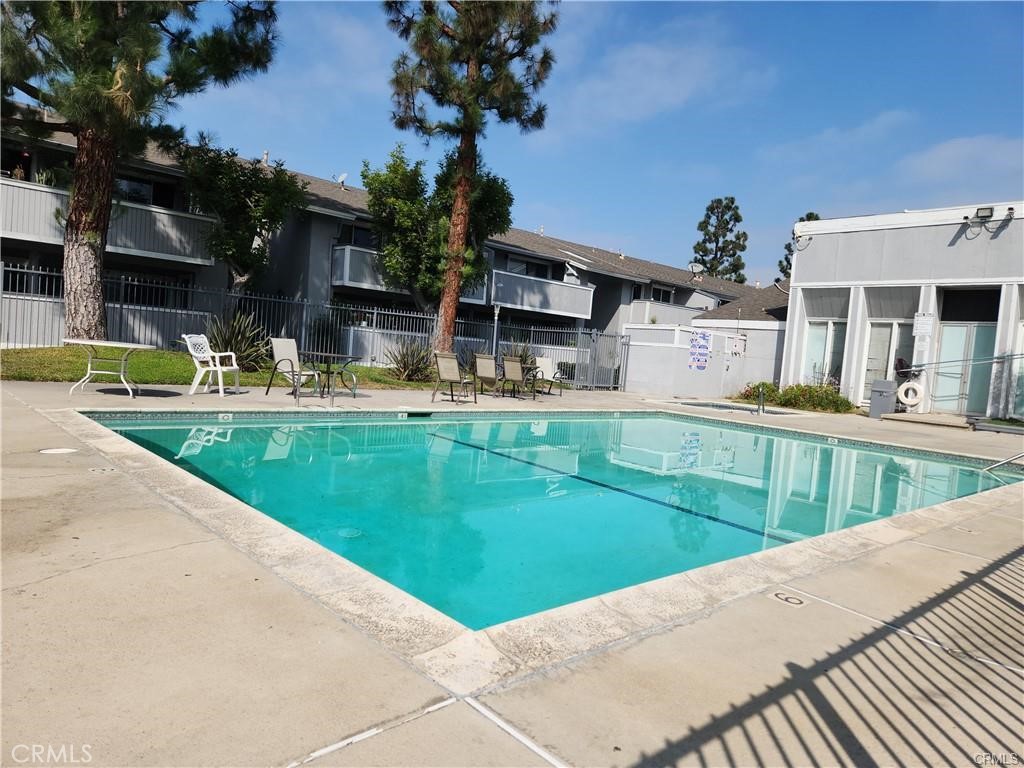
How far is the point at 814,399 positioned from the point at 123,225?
20577 mm

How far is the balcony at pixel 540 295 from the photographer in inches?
1038

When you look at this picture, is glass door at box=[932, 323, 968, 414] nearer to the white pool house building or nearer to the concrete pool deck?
the white pool house building

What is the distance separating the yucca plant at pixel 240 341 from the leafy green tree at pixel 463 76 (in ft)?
16.6

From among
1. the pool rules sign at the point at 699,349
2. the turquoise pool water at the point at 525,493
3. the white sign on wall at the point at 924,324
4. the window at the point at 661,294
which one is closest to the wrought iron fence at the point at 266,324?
the pool rules sign at the point at 699,349

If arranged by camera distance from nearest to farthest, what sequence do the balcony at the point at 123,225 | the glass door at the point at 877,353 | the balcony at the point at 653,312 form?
the balcony at the point at 123,225
the glass door at the point at 877,353
the balcony at the point at 653,312

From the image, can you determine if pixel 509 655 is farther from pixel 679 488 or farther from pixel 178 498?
pixel 679 488

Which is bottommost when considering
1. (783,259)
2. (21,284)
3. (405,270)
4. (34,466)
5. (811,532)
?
(811,532)

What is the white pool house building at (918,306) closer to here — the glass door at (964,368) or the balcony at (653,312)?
the glass door at (964,368)

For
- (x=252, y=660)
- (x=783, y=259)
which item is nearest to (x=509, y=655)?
(x=252, y=660)

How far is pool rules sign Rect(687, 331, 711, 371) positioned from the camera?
21500mm

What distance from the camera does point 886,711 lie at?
97.8 inches

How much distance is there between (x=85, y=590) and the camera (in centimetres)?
301

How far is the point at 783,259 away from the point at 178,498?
68043mm

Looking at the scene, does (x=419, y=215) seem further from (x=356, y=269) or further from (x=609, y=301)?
(x=609, y=301)
